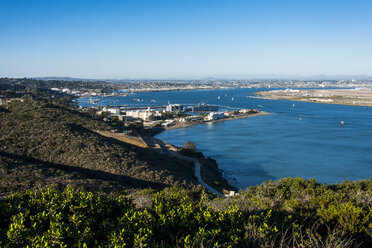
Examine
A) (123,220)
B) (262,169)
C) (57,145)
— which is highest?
(123,220)

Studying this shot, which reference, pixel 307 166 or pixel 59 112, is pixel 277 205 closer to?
pixel 307 166

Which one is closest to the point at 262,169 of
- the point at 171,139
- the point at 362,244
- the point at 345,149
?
the point at 345,149

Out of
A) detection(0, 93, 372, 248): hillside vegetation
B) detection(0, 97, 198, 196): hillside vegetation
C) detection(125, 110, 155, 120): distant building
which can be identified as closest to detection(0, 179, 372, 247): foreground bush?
detection(0, 93, 372, 248): hillside vegetation

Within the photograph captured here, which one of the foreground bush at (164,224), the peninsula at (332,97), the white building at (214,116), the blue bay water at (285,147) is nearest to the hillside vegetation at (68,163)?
the foreground bush at (164,224)

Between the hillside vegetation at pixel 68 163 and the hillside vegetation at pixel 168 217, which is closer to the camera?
the hillside vegetation at pixel 168 217

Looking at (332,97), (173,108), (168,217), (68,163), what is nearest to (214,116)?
(173,108)

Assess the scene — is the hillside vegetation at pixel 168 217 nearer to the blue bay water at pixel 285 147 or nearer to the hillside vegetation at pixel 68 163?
the hillside vegetation at pixel 68 163
